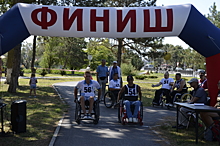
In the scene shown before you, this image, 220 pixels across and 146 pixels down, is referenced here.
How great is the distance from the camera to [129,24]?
26.5 ft

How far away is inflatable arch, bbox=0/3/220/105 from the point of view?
7762 mm

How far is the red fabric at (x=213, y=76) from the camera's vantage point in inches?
305

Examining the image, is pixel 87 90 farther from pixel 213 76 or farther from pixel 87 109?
pixel 213 76

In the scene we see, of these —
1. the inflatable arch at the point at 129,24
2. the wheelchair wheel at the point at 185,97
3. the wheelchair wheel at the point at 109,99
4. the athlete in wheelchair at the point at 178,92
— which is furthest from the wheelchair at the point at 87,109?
the wheelchair wheel at the point at 185,97

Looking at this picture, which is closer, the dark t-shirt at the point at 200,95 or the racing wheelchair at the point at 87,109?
the dark t-shirt at the point at 200,95

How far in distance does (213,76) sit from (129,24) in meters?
2.78

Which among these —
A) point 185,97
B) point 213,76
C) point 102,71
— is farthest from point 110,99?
point 213,76

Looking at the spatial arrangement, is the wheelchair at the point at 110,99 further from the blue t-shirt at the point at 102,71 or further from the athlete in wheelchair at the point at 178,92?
the athlete in wheelchair at the point at 178,92

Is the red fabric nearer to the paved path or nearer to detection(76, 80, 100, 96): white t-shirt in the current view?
the paved path

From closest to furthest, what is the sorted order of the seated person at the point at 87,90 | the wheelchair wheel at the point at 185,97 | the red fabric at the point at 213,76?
the red fabric at the point at 213,76 < the seated person at the point at 87,90 < the wheelchair wheel at the point at 185,97

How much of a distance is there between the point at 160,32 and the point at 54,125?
13.5 feet

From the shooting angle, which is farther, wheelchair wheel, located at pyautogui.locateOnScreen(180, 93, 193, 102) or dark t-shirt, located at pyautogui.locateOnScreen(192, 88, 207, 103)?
wheelchair wheel, located at pyautogui.locateOnScreen(180, 93, 193, 102)

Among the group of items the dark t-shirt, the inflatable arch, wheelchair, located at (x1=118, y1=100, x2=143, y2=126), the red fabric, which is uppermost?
the inflatable arch

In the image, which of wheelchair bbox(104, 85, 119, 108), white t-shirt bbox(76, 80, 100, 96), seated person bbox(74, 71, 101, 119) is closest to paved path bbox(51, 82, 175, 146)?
seated person bbox(74, 71, 101, 119)
